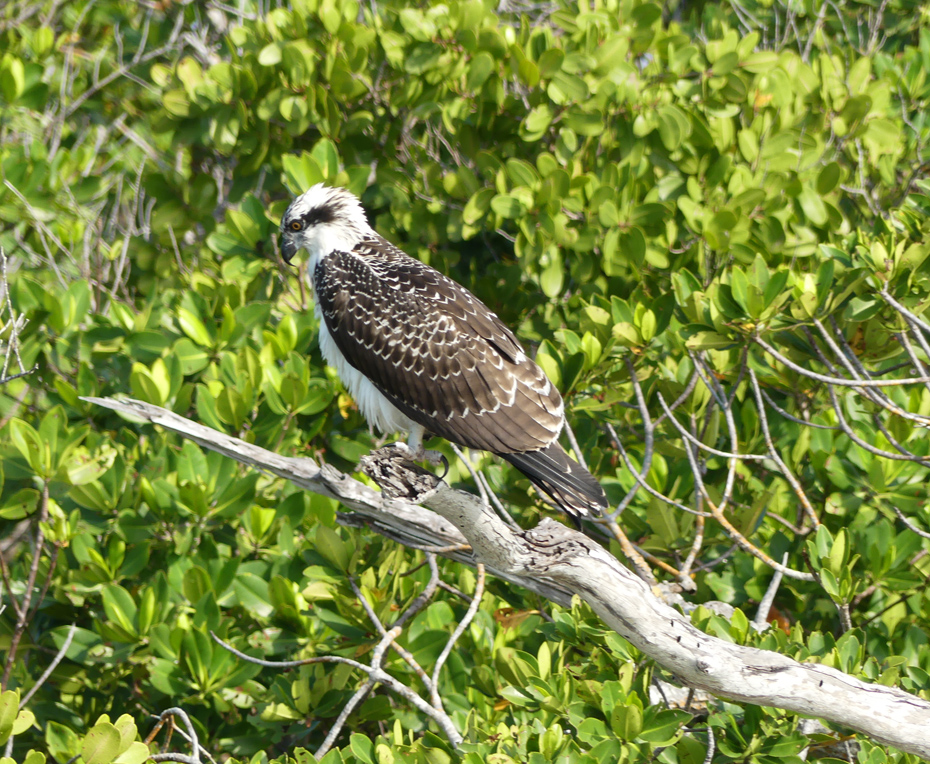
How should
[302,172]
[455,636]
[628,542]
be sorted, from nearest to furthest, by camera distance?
[455,636], [628,542], [302,172]

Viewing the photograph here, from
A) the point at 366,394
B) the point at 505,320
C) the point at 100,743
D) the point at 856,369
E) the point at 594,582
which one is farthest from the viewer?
the point at 505,320

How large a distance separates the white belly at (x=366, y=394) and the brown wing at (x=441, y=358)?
86 mm

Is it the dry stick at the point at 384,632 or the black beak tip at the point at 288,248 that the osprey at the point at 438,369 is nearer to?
the black beak tip at the point at 288,248

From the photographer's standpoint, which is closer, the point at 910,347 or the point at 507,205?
the point at 910,347

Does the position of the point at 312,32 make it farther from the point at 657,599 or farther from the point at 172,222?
the point at 657,599

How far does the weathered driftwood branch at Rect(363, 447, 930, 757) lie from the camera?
2727 mm

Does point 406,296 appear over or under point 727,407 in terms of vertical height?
over

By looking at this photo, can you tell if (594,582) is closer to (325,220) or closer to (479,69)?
(325,220)

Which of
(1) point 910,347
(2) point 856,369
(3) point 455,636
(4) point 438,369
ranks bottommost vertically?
(3) point 455,636

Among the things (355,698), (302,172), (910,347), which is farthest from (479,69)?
(355,698)

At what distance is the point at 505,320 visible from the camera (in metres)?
6.04

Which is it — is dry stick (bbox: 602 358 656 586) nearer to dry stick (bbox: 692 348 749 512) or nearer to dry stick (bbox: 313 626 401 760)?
dry stick (bbox: 692 348 749 512)

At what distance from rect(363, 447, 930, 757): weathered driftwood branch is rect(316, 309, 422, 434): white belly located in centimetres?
89

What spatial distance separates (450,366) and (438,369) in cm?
6
